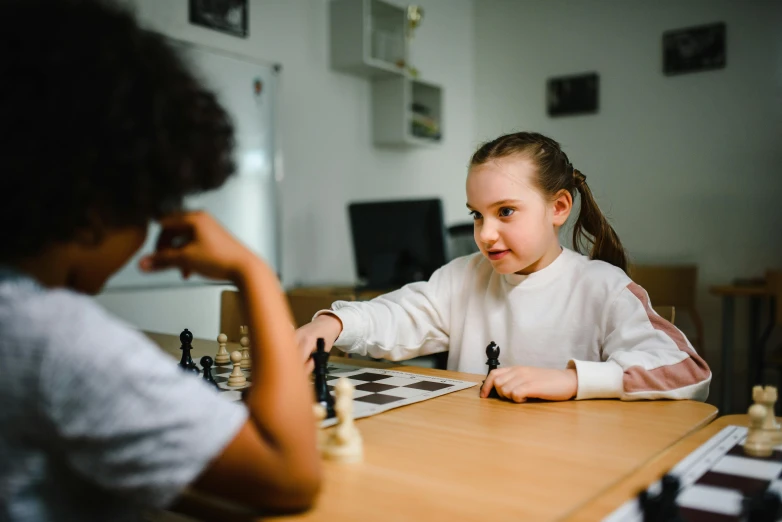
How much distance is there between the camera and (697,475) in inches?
29.8

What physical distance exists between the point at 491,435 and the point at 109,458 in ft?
1.67

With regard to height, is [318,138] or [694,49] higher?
[694,49]

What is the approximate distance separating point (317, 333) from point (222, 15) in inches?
97.0

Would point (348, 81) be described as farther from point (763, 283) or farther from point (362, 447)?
point (362, 447)

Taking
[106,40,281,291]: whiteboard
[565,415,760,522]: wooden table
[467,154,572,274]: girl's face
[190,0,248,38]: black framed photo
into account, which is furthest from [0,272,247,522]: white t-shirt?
[190,0,248,38]: black framed photo

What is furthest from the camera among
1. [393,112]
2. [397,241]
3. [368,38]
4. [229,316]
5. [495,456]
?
[393,112]

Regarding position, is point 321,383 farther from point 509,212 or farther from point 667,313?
point 667,313

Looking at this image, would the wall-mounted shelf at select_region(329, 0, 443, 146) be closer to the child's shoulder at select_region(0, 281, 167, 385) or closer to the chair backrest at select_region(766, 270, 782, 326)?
the chair backrest at select_region(766, 270, 782, 326)

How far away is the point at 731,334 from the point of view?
11.5ft

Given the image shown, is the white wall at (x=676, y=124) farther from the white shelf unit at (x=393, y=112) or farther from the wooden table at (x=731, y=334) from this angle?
the white shelf unit at (x=393, y=112)

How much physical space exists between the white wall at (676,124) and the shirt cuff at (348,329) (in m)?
2.64

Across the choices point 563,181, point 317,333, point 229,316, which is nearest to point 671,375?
point 563,181

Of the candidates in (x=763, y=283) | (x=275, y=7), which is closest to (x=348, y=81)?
(x=275, y=7)

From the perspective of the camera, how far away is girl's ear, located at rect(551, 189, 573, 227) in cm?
153
